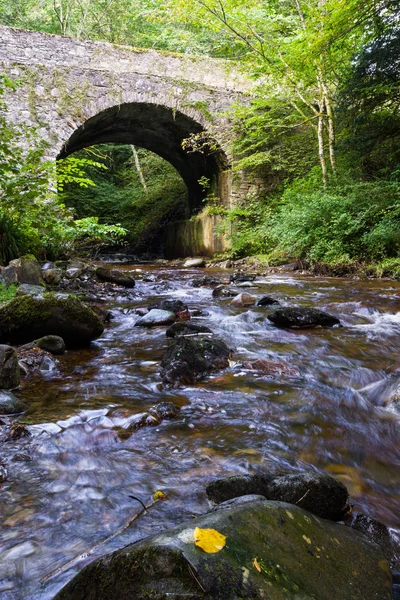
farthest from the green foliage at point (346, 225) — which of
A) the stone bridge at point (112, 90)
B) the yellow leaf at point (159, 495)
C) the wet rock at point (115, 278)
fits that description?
the yellow leaf at point (159, 495)

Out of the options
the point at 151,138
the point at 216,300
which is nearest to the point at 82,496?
the point at 216,300

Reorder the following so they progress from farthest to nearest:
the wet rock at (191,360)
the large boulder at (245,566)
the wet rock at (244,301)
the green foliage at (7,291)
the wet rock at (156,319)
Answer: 1. the wet rock at (244,301)
2. the wet rock at (156,319)
3. the green foliage at (7,291)
4. the wet rock at (191,360)
5. the large boulder at (245,566)

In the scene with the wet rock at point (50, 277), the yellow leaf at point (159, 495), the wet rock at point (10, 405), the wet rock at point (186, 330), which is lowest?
the yellow leaf at point (159, 495)

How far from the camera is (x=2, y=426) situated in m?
1.86

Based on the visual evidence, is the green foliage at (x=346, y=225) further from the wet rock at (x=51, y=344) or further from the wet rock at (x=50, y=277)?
the wet rock at (x=51, y=344)

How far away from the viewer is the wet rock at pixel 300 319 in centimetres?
398

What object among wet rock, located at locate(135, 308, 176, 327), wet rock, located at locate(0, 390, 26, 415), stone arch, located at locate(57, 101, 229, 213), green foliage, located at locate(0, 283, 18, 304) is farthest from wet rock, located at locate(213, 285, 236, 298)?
stone arch, located at locate(57, 101, 229, 213)

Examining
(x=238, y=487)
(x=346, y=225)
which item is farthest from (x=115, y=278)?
(x=238, y=487)

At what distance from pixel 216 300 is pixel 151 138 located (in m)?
10.7

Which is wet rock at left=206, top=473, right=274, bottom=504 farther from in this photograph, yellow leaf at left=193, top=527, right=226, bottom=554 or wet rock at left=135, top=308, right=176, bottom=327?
wet rock at left=135, top=308, right=176, bottom=327

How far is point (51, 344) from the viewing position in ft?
10.5

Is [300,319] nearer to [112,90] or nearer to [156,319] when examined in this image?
[156,319]

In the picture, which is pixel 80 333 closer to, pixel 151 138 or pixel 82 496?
pixel 82 496

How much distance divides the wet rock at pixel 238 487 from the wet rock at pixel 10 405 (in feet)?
3.93
